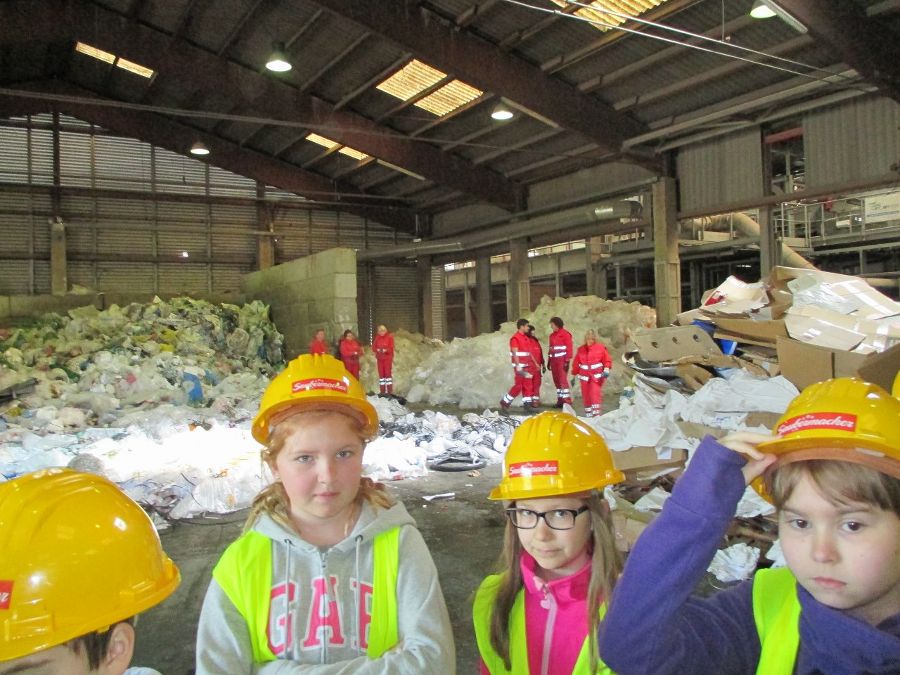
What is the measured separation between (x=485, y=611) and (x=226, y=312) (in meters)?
15.1

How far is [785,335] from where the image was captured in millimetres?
4859

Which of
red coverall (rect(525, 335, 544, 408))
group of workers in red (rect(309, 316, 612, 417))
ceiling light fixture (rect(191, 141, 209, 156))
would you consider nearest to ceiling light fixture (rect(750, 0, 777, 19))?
group of workers in red (rect(309, 316, 612, 417))

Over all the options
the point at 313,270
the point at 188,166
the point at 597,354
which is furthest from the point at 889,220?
the point at 188,166

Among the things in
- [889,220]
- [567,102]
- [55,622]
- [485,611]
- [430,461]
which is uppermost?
[567,102]

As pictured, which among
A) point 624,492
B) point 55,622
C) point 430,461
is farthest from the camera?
point 430,461

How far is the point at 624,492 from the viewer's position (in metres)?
4.93

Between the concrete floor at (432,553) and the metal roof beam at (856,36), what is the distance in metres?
7.08

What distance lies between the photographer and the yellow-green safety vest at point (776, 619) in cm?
118

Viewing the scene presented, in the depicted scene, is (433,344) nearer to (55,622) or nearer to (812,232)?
(812,232)

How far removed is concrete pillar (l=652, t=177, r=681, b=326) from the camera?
520 inches

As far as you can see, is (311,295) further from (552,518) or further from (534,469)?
(552,518)

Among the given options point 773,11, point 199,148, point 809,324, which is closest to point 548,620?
point 809,324

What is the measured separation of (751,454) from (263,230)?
20427 millimetres

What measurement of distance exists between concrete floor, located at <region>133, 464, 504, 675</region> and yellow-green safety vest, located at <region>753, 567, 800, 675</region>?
197 cm
